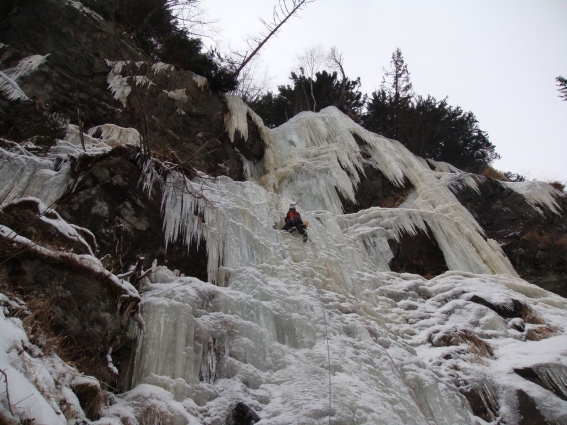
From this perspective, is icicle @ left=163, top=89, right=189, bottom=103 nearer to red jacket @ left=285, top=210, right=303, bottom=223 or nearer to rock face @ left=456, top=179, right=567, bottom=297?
red jacket @ left=285, top=210, right=303, bottom=223

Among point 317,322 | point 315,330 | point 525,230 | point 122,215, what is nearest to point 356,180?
point 525,230

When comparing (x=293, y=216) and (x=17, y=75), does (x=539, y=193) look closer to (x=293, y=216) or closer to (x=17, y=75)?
(x=293, y=216)

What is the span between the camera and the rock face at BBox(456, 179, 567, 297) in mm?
10086

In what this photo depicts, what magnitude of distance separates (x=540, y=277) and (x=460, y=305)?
4.84 meters

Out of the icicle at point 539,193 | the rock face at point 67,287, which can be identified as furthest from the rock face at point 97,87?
the icicle at point 539,193

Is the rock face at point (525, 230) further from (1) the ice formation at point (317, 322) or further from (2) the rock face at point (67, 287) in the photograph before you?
(2) the rock face at point (67, 287)

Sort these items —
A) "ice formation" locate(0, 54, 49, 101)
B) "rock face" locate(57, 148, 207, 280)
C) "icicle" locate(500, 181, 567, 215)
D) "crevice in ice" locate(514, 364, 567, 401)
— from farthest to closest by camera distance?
"icicle" locate(500, 181, 567, 215) < "ice formation" locate(0, 54, 49, 101) < "crevice in ice" locate(514, 364, 567, 401) < "rock face" locate(57, 148, 207, 280)

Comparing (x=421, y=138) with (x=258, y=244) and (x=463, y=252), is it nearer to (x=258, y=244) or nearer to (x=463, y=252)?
(x=463, y=252)

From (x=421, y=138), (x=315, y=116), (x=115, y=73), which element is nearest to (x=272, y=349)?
(x=115, y=73)

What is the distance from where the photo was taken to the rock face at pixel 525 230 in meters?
10.1

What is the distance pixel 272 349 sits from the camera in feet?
14.5

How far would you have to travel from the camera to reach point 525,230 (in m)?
11.0

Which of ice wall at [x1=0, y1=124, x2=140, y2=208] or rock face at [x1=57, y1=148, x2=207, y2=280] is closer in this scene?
rock face at [x1=57, y1=148, x2=207, y2=280]

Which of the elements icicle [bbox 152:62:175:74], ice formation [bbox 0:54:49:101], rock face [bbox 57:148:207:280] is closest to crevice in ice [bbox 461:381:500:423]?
rock face [bbox 57:148:207:280]
